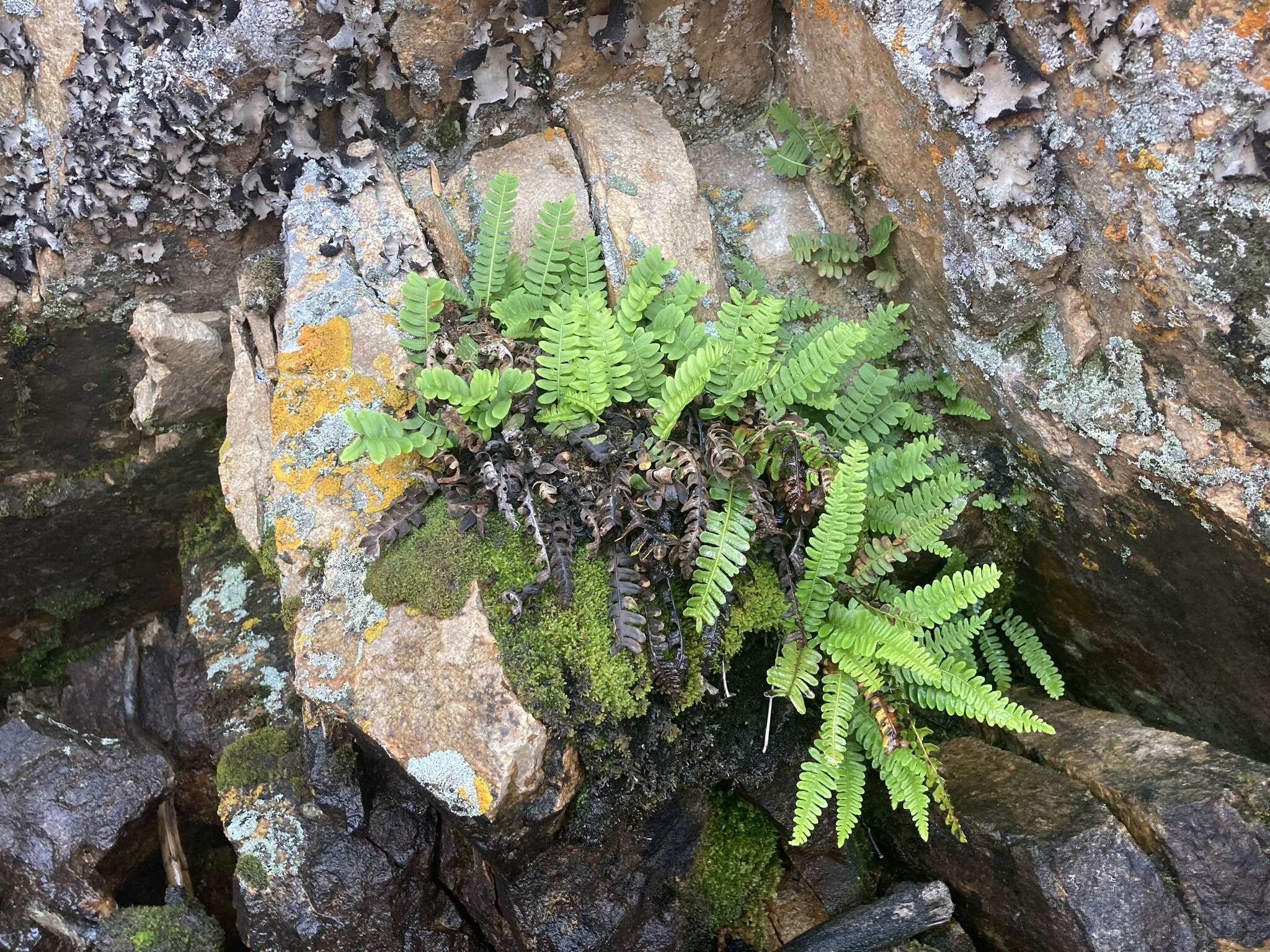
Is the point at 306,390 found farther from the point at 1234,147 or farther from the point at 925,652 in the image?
the point at 1234,147

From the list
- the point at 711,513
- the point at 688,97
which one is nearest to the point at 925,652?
the point at 711,513

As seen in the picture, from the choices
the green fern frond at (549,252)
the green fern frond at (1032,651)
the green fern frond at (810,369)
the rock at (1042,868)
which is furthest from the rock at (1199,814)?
the green fern frond at (549,252)

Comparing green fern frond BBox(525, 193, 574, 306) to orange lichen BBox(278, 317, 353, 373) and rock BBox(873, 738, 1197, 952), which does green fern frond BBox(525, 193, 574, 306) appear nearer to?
orange lichen BBox(278, 317, 353, 373)

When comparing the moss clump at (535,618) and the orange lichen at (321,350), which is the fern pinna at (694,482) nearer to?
the moss clump at (535,618)

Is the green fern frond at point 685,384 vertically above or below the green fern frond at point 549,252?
below

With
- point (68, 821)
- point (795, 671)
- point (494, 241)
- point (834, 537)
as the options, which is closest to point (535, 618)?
point (795, 671)

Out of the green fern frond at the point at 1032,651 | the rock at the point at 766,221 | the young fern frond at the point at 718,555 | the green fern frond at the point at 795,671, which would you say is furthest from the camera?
the rock at the point at 766,221

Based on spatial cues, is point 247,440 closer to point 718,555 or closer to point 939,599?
point 718,555
